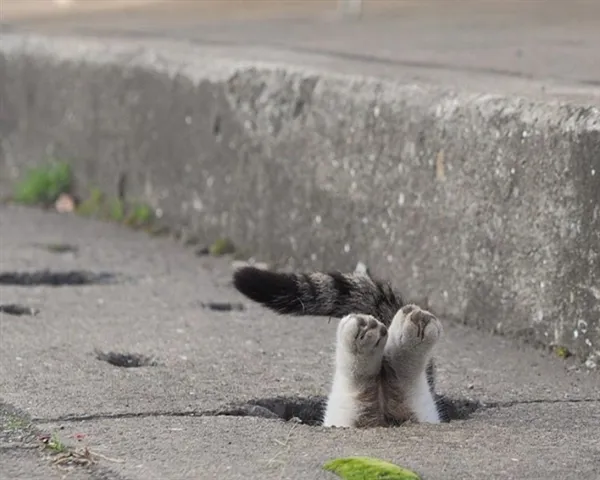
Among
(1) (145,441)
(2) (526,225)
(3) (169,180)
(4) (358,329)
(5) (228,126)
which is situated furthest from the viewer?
(3) (169,180)

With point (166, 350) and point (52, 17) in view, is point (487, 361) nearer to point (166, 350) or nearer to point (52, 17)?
point (166, 350)

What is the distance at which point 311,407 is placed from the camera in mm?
3232

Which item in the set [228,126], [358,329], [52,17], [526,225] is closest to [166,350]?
[358,329]

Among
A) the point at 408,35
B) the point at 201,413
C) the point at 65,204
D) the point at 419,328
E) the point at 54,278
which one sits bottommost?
the point at 65,204

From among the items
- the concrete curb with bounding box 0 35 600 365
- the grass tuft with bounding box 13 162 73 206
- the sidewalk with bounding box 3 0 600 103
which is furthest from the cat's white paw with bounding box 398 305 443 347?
the grass tuft with bounding box 13 162 73 206

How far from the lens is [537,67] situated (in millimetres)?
4906

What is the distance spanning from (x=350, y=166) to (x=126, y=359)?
1.30 meters

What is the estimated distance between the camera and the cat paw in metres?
3.00

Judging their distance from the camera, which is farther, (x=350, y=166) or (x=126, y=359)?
(x=350, y=166)

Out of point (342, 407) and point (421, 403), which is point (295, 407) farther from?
point (421, 403)

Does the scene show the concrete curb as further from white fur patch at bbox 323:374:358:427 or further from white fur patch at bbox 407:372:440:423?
white fur patch at bbox 323:374:358:427

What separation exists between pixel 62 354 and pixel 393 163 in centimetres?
136

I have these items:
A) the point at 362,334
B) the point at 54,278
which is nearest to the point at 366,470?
the point at 362,334

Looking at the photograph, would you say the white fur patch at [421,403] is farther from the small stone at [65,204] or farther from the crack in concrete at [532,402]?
the small stone at [65,204]
